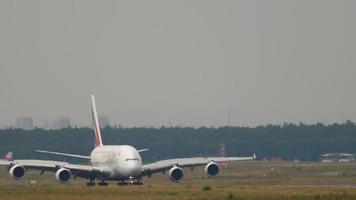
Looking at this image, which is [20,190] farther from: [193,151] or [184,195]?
[193,151]

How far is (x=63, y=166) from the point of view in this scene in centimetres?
9788

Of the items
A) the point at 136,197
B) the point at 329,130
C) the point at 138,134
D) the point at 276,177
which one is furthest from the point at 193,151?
the point at 136,197

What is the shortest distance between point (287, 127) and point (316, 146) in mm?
13812

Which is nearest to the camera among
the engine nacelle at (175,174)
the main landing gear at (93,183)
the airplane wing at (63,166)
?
the airplane wing at (63,166)

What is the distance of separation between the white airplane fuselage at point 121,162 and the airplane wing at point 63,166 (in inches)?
29.2

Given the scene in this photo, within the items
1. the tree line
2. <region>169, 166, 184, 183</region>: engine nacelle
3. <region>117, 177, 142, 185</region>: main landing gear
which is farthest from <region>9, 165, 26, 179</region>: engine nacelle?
the tree line

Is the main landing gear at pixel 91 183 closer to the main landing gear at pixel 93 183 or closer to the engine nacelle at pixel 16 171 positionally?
the main landing gear at pixel 93 183

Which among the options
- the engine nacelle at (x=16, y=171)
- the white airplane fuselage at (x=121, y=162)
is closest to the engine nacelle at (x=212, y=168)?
the white airplane fuselage at (x=121, y=162)

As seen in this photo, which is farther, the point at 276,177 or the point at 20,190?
the point at 276,177

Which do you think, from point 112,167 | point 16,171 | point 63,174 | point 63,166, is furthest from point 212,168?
point 16,171

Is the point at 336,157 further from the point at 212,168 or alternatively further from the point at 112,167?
the point at 112,167

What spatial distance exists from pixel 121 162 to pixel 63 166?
4.59 meters

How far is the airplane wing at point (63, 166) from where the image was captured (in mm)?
97625

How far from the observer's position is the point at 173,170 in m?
101
